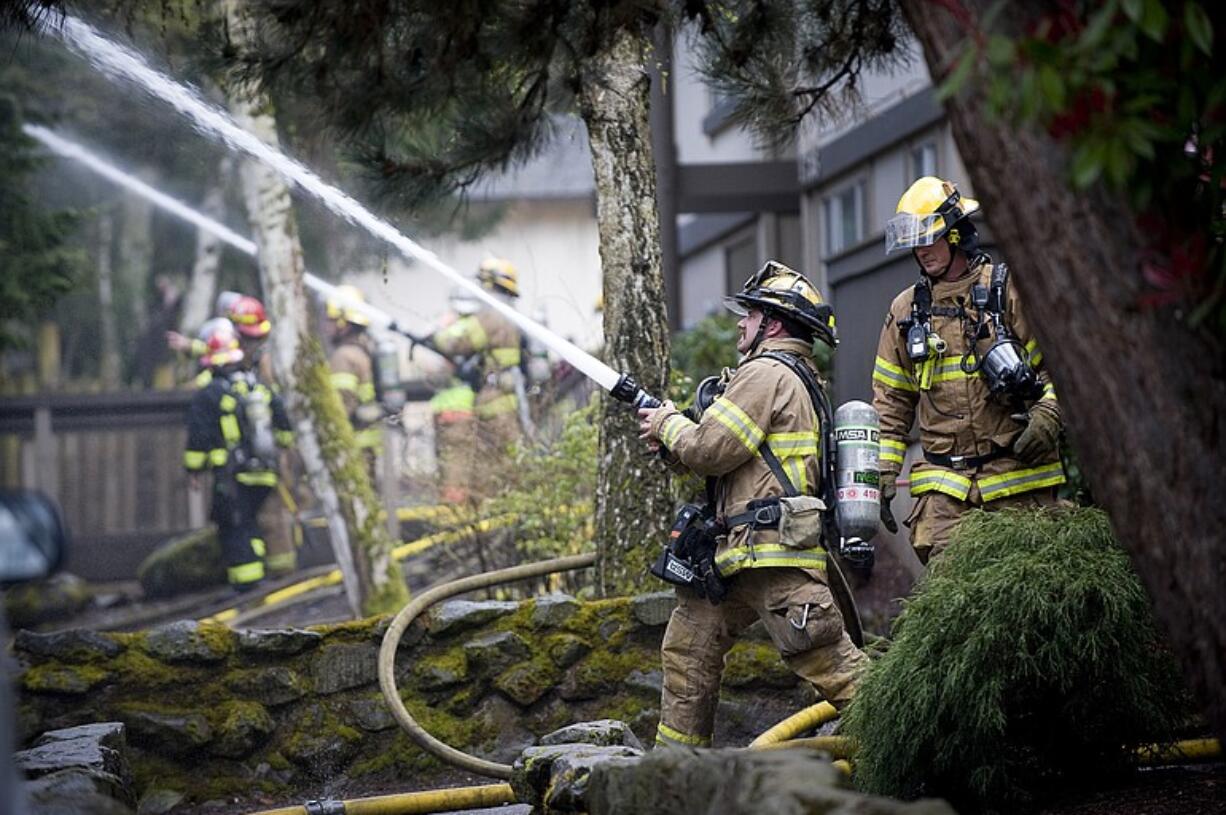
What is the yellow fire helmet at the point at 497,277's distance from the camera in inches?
551

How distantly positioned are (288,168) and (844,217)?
7.41 metres

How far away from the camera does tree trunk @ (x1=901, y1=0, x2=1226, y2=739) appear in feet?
9.75

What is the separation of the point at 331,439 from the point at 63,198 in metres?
18.4

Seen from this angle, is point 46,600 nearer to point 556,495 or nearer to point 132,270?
point 556,495

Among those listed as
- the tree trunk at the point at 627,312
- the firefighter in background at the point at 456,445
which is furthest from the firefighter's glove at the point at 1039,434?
the firefighter in background at the point at 456,445

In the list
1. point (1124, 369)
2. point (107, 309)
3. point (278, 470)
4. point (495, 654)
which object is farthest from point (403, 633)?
point (107, 309)

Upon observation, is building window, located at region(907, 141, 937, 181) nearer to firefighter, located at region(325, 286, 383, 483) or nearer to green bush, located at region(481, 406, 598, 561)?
green bush, located at region(481, 406, 598, 561)

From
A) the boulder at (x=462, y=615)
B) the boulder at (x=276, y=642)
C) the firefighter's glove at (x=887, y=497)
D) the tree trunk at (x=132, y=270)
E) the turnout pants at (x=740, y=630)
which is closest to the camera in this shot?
the turnout pants at (x=740, y=630)

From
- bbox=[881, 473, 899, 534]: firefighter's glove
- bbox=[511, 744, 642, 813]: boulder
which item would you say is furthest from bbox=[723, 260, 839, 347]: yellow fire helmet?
bbox=[511, 744, 642, 813]: boulder

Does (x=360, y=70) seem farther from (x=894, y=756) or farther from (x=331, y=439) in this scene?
(x=331, y=439)

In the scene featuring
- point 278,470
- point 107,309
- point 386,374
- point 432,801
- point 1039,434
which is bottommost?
point 432,801

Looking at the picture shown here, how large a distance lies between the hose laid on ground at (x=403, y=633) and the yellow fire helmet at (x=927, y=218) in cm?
225

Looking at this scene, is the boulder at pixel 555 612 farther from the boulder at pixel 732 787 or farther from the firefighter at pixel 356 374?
the firefighter at pixel 356 374

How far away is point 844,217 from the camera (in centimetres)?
1445
